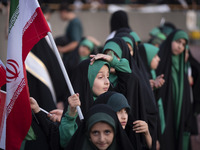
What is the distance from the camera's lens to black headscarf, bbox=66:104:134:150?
3638 mm

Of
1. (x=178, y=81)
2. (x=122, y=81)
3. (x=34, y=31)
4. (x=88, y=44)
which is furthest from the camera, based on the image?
(x=88, y=44)

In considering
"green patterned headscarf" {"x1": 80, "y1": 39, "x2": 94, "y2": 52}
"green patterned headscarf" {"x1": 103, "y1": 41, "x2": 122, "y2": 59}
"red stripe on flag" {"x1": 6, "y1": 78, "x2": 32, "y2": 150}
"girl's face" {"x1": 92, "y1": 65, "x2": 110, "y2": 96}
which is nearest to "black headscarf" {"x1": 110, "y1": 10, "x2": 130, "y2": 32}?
"green patterned headscarf" {"x1": 80, "y1": 39, "x2": 94, "y2": 52}

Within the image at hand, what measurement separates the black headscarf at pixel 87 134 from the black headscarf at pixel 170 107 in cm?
353

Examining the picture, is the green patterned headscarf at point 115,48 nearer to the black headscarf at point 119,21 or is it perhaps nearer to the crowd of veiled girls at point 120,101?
the crowd of veiled girls at point 120,101

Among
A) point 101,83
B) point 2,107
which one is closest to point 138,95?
point 101,83

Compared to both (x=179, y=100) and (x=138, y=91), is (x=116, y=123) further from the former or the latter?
(x=179, y=100)

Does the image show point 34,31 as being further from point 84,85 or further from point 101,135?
point 101,135

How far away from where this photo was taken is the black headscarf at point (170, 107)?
7250 millimetres

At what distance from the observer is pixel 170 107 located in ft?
24.1

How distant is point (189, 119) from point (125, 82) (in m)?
2.82

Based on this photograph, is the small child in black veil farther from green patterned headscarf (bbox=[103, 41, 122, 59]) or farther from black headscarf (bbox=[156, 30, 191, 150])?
black headscarf (bbox=[156, 30, 191, 150])

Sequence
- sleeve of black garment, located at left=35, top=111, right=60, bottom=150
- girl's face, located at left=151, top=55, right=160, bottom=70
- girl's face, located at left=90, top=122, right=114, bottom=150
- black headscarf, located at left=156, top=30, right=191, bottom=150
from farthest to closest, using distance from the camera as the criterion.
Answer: black headscarf, located at left=156, top=30, right=191, bottom=150 < girl's face, located at left=151, top=55, right=160, bottom=70 < sleeve of black garment, located at left=35, top=111, right=60, bottom=150 < girl's face, located at left=90, top=122, right=114, bottom=150

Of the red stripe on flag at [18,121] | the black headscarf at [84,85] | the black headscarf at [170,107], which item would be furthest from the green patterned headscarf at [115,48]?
the black headscarf at [170,107]

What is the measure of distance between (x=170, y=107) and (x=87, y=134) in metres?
3.86
